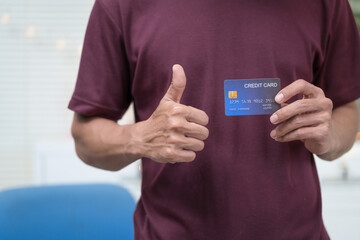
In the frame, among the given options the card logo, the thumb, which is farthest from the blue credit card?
the thumb

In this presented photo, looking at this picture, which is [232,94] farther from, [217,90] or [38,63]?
[38,63]

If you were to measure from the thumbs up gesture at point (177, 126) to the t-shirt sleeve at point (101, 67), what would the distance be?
204 millimetres

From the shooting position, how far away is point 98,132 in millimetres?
1008

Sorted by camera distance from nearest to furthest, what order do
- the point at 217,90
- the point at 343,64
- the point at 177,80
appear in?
the point at 177,80
the point at 217,90
the point at 343,64

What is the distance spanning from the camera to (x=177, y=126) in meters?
0.82

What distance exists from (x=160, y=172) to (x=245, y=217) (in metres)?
0.22

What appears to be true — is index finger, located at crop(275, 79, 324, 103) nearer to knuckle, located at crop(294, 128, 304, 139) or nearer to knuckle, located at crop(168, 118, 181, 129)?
knuckle, located at crop(294, 128, 304, 139)

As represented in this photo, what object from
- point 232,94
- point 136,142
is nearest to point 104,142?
point 136,142

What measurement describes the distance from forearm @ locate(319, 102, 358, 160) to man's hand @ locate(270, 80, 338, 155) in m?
0.15

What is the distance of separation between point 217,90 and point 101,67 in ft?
0.98

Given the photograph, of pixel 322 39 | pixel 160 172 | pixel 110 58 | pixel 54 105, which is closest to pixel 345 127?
pixel 322 39

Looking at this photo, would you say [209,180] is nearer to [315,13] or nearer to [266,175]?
[266,175]

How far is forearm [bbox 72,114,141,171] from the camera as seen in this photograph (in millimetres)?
957

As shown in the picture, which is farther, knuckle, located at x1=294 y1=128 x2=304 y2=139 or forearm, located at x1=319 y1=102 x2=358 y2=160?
forearm, located at x1=319 y1=102 x2=358 y2=160
